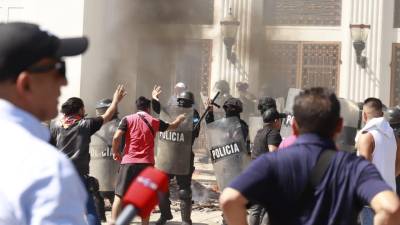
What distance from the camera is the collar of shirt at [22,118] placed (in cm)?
188

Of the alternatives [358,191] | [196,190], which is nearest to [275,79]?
[196,190]

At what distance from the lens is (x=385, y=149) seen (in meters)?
6.10

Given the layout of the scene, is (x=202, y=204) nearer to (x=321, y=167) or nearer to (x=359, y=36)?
(x=359, y=36)

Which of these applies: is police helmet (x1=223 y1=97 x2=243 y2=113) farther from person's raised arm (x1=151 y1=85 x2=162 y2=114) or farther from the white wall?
the white wall

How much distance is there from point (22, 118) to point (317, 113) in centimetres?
153

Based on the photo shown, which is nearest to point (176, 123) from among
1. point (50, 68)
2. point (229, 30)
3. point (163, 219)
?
point (163, 219)

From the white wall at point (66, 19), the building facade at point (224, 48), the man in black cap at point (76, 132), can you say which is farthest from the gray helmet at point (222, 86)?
the man in black cap at point (76, 132)

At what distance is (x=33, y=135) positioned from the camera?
1861 millimetres

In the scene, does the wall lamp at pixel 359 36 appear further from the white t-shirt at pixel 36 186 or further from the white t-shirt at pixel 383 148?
the white t-shirt at pixel 36 186

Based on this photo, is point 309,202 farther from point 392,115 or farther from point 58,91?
point 392,115

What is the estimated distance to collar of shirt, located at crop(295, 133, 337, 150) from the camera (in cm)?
315

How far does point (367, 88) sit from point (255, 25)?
9.16ft

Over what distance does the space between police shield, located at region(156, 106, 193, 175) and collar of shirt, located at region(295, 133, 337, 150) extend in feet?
20.2

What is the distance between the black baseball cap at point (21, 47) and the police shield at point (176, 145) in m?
7.42
